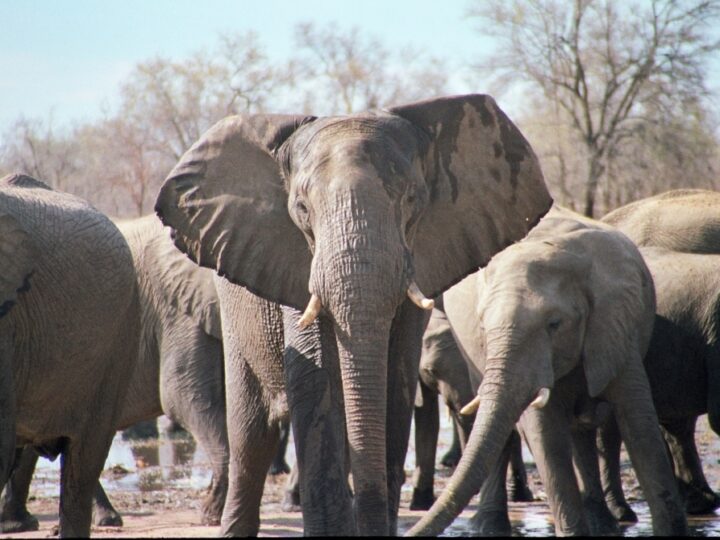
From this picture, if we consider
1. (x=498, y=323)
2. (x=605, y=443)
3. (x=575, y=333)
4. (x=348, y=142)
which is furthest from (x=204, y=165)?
(x=605, y=443)

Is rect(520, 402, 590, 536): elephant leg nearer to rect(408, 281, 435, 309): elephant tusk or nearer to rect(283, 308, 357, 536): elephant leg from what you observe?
rect(283, 308, 357, 536): elephant leg

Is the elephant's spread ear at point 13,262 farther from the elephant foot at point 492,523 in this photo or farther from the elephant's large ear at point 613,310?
the elephant foot at point 492,523

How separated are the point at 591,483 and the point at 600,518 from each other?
216 mm

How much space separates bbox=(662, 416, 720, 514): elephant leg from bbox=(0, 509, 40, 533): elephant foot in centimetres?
380

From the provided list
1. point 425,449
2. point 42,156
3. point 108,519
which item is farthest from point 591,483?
point 42,156

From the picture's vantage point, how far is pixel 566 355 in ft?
22.6

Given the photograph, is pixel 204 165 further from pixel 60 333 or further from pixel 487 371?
pixel 487 371

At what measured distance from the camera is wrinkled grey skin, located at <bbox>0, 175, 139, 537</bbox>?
5504 millimetres

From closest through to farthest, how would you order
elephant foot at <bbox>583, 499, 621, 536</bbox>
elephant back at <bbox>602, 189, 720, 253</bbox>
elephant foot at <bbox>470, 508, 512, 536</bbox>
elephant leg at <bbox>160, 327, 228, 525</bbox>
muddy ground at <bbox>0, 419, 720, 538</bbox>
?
elephant foot at <bbox>583, 499, 621, 536</bbox> → elephant foot at <bbox>470, 508, 512, 536</bbox> → muddy ground at <bbox>0, 419, 720, 538</bbox> → elephant leg at <bbox>160, 327, 228, 525</bbox> → elephant back at <bbox>602, 189, 720, 253</bbox>

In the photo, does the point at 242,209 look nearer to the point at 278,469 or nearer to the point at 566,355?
the point at 566,355

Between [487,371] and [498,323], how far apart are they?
24 centimetres

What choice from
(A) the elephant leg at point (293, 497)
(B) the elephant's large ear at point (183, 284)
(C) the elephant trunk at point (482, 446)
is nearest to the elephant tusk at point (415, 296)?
(C) the elephant trunk at point (482, 446)

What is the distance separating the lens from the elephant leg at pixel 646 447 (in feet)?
21.7

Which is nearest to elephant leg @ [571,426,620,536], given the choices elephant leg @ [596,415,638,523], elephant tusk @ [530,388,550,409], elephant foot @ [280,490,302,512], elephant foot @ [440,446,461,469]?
elephant leg @ [596,415,638,523]
